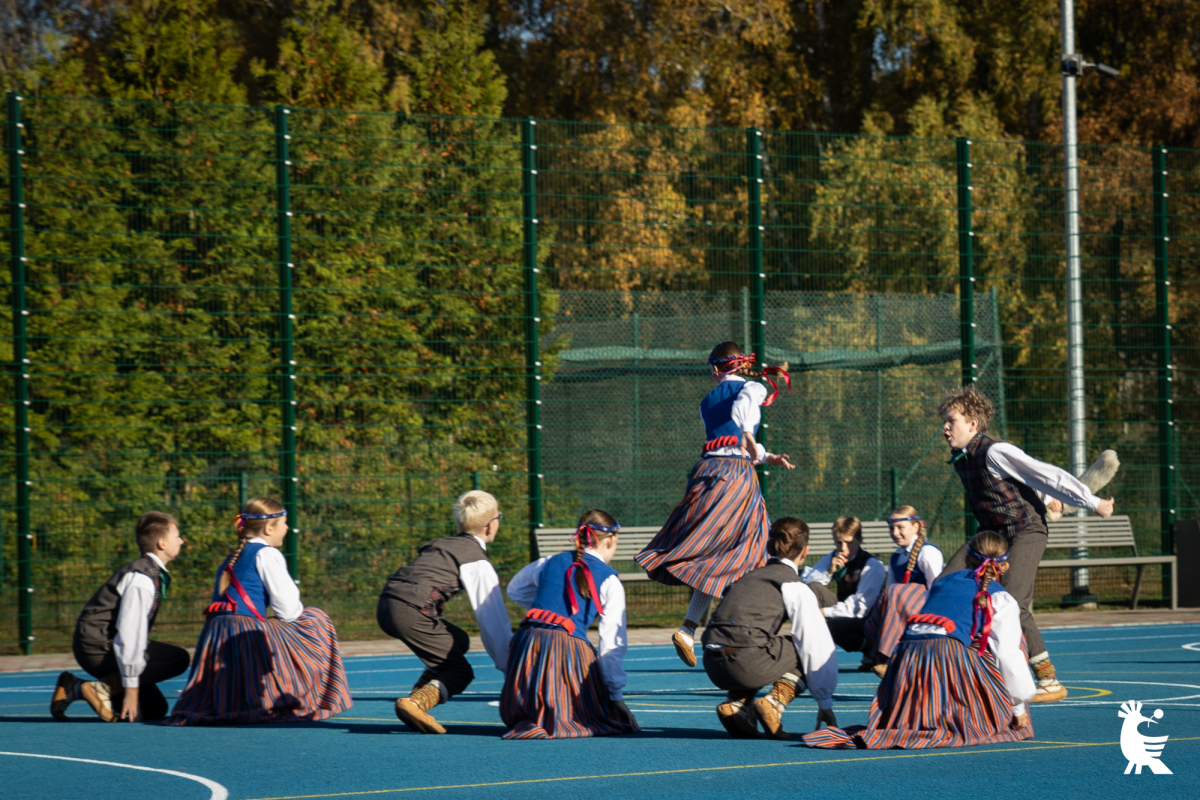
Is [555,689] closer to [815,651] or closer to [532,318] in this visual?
[815,651]

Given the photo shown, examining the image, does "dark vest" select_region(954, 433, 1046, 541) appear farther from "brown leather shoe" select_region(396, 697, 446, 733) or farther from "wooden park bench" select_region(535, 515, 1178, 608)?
"wooden park bench" select_region(535, 515, 1178, 608)

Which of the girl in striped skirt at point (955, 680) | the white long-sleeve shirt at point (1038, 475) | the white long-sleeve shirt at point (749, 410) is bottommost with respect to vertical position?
the girl in striped skirt at point (955, 680)

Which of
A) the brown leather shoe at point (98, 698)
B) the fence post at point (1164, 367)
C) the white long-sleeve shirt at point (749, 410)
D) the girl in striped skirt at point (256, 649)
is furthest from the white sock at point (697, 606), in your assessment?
the fence post at point (1164, 367)

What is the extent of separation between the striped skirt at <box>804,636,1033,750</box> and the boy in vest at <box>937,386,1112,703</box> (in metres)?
1.00

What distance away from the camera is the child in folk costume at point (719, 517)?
28.3 feet

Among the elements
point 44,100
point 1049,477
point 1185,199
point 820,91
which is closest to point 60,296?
point 44,100

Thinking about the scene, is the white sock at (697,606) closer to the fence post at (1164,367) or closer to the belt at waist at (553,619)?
the belt at waist at (553,619)

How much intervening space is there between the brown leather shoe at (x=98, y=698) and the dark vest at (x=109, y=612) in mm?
214

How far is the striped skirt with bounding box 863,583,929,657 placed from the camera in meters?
8.76

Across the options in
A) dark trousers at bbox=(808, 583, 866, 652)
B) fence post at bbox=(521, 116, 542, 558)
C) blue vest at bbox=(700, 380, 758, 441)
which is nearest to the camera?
blue vest at bbox=(700, 380, 758, 441)

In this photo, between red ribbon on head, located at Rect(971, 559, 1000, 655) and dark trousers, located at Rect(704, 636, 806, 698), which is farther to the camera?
dark trousers, located at Rect(704, 636, 806, 698)

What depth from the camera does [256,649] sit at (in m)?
7.67

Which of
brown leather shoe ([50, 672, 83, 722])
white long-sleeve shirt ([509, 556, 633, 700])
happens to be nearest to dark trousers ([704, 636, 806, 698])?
white long-sleeve shirt ([509, 556, 633, 700])

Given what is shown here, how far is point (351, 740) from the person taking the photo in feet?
23.2
